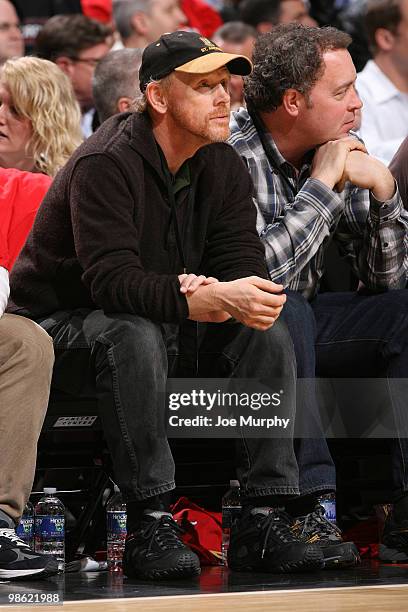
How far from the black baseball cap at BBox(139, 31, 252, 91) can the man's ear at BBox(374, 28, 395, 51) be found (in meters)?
2.66

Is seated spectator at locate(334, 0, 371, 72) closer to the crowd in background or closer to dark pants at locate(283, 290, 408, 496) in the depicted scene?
the crowd in background

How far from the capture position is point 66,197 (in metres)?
3.26

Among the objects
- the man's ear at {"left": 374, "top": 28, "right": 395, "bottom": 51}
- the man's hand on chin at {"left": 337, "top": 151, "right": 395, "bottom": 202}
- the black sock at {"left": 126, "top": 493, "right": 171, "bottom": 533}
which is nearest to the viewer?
the black sock at {"left": 126, "top": 493, "right": 171, "bottom": 533}

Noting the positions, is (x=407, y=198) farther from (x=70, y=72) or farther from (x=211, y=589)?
(x=70, y=72)

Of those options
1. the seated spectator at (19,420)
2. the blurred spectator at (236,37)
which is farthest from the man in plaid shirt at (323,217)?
the blurred spectator at (236,37)

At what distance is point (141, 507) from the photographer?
10.1ft

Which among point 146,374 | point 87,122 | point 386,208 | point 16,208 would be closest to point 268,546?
point 146,374

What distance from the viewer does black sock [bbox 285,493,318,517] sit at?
332 centimetres

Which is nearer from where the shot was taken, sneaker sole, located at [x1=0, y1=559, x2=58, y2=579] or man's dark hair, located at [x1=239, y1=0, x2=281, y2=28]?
sneaker sole, located at [x1=0, y1=559, x2=58, y2=579]

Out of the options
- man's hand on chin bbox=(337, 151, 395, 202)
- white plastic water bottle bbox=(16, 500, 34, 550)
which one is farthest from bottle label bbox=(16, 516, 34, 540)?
man's hand on chin bbox=(337, 151, 395, 202)

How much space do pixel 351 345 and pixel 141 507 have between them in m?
0.92

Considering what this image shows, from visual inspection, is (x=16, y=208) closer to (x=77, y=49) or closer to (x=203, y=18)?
(x=77, y=49)

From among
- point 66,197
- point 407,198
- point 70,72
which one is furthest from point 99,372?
point 70,72

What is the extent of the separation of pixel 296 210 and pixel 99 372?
847mm
